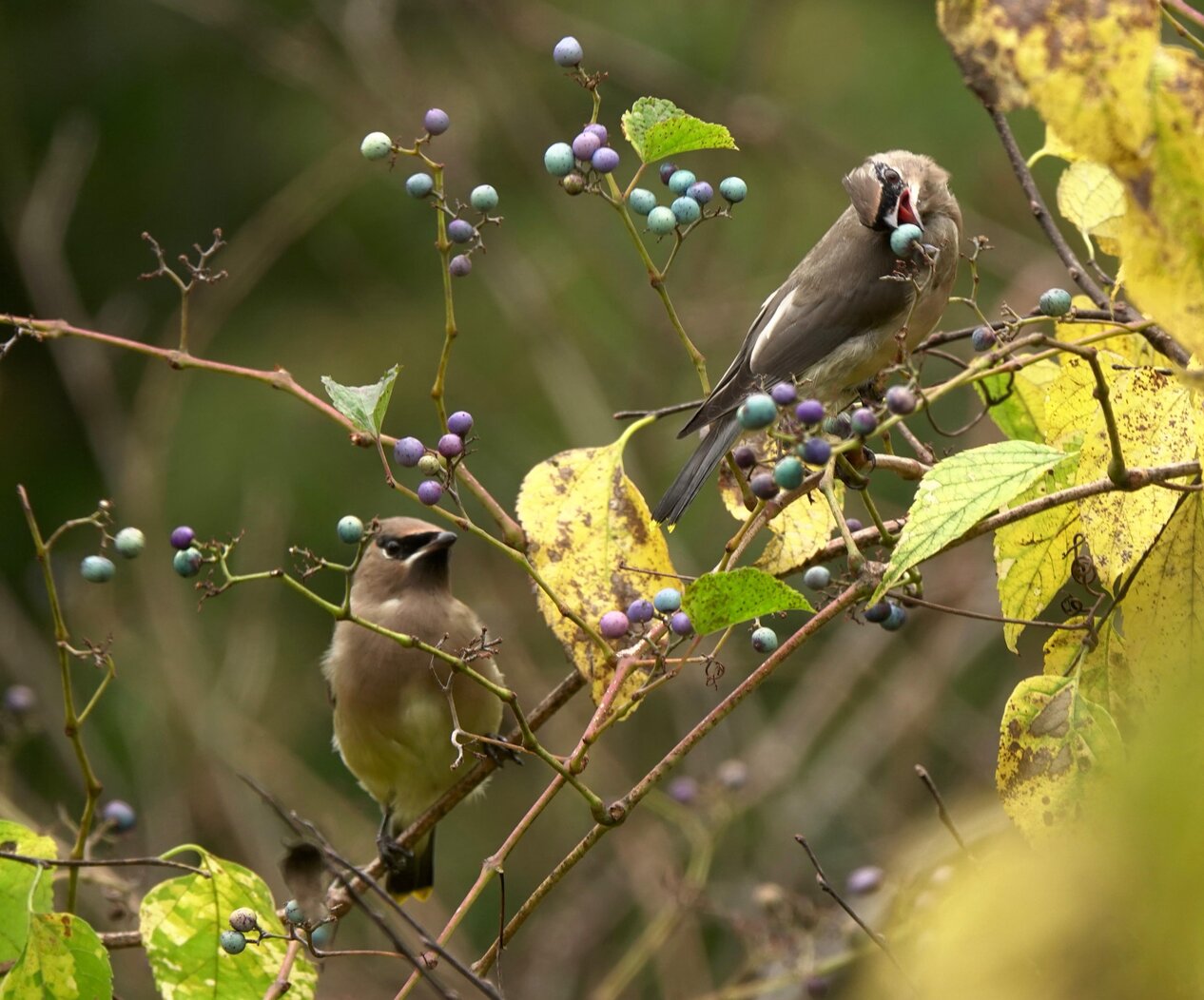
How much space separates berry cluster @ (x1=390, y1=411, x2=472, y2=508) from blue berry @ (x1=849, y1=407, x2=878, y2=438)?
62cm

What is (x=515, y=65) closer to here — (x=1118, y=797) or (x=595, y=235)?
(x=595, y=235)

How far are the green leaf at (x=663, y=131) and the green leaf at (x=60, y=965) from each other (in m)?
1.42

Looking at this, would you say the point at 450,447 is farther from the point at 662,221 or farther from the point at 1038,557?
the point at 1038,557

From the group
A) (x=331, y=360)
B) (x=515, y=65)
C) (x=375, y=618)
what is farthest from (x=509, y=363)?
(x=375, y=618)

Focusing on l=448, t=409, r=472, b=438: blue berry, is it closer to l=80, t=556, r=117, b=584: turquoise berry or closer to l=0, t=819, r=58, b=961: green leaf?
l=80, t=556, r=117, b=584: turquoise berry

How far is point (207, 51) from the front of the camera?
35.2 ft

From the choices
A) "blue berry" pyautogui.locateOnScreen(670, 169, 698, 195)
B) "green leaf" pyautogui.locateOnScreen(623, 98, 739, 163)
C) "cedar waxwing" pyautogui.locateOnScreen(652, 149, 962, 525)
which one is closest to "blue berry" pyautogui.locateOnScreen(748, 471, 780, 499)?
"green leaf" pyautogui.locateOnScreen(623, 98, 739, 163)

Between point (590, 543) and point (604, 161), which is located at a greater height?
point (604, 161)

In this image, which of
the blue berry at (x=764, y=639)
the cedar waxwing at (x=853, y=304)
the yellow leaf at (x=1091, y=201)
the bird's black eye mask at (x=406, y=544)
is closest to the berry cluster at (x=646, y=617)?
the blue berry at (x=764, y=639)

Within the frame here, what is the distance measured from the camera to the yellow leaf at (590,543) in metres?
2.51

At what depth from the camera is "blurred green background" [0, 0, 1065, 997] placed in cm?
686

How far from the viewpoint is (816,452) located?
2.05 metres

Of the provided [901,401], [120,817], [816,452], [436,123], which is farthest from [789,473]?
[120,817]

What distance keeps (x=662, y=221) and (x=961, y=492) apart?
33.5 inches
